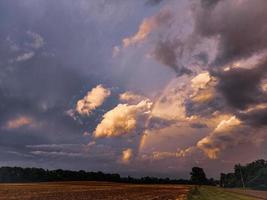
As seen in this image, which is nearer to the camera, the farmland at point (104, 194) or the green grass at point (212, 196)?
the farmland at point (104, 194)

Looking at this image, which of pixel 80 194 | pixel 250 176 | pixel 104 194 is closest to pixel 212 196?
pixel 104 194

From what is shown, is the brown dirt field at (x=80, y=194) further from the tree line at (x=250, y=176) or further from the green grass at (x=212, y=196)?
the tree line at (x=250, y=176)

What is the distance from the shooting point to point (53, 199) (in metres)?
49.8

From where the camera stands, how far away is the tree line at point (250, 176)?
143375mm

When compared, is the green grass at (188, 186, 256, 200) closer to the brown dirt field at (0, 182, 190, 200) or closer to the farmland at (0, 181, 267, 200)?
the farmland at (0, 181, 267, 200)

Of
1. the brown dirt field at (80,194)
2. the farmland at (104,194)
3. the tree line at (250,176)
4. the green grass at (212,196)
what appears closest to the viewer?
the brown dirt field at (80,194)

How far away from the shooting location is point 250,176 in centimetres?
16425

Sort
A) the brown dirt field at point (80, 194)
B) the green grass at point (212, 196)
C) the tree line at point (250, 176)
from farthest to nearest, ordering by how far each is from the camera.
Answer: the tree line at point (250, 176), the green grass at point (212, 196), the brown dirt field at point (80, 194)

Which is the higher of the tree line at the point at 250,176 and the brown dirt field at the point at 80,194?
the tree line at the point at 250,176

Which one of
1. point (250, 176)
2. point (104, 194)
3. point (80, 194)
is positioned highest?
point (250, 176)

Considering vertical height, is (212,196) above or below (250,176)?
below

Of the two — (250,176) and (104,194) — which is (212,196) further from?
(250,176)

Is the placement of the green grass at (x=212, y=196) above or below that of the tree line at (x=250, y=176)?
below

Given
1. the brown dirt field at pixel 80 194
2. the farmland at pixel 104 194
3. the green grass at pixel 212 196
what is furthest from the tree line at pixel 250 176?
the brown dirt field at pixel 80 194
